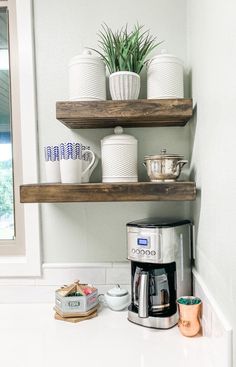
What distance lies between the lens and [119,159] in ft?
3.96

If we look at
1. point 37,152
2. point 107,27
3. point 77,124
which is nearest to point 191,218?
point 77,124

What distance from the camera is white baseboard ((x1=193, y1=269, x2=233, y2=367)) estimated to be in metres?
0.75

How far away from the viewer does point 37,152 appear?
4.58 feet

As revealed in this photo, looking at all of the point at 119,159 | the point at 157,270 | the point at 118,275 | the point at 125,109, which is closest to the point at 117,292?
the point at 118,275

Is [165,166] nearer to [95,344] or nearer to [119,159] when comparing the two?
[119,159]

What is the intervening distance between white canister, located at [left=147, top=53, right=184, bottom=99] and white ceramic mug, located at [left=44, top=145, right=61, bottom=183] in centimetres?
44

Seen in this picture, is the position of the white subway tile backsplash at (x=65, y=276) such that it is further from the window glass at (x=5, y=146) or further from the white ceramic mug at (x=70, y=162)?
the white ceramic mug at (x=70, y=162)

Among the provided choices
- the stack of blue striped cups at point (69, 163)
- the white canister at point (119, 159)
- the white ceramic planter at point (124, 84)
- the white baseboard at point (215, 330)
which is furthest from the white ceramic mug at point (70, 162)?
the white baseboard at point (215, 330)

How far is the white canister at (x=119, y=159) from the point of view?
3.97ft

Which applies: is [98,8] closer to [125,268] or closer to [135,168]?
[135,168]

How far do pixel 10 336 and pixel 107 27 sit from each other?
4.29 feet

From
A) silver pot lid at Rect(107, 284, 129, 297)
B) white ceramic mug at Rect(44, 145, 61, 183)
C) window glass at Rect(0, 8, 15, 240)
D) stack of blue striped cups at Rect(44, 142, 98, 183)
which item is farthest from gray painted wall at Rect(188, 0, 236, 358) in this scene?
window glass at Rect(0, 8, 15, 240)

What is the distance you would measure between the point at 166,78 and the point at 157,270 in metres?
0.73

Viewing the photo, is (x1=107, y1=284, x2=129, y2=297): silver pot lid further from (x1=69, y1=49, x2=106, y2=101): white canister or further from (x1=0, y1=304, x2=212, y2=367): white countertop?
(x1=69, y1=49, x2=106, y2=101): white canister
